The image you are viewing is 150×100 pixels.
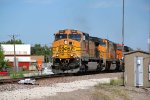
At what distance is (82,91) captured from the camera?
17062mm

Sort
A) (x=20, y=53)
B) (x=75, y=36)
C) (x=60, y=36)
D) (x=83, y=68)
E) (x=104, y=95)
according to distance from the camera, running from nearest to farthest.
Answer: (x=104, y=95) → (x=83, y=68) → (x=75, y=36) → (x=60, y=36) → (x=20, y=53)

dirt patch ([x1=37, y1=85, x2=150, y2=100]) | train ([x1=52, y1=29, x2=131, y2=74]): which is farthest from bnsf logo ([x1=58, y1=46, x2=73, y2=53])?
dirt patch ([x1=37, y1=85, x2=150, y2=100])

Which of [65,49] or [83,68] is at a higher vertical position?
[65,49]

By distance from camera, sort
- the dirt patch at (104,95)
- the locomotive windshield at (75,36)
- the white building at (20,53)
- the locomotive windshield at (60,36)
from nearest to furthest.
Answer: the dirt patch at (104,95)
the locomotive windshield at (75,36)
the locomotive windshield at (60,36)
the white building at (20,53)

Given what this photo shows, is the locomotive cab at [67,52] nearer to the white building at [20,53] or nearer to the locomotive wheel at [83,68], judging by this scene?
the locomotive wheel at [83,68]

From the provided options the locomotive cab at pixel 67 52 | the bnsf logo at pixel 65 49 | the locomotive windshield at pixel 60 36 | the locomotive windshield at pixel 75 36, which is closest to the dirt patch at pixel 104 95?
the locomotive cab at pixel 67 52

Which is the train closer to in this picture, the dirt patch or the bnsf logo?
the bnsf logo

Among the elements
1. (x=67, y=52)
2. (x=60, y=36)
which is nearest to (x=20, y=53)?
(x=60, y=36)

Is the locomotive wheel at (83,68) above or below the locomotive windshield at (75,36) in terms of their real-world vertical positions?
below

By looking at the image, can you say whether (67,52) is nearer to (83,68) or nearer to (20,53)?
(83,68)

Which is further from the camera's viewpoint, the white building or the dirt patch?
the white building

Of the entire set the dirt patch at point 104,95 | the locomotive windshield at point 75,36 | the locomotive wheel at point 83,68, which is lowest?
the dirt patch at point 104,95

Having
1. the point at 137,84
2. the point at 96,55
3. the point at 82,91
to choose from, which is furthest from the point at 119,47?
the point at 82,91

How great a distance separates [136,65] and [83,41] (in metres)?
11.3
